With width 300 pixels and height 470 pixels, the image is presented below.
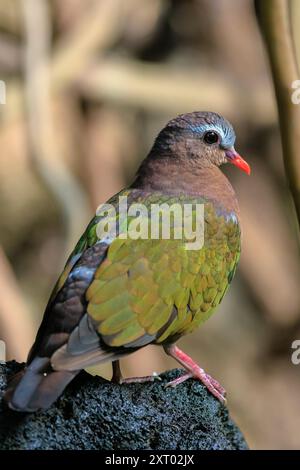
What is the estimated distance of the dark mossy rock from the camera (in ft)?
10.3

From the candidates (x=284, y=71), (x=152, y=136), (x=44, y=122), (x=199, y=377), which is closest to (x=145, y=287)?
(x=199, y=377)

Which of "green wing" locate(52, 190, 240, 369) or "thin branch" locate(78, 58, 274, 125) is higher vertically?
"thin branch" locate(78, 58, 274, 125)

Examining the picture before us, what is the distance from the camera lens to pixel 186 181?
3.73 m

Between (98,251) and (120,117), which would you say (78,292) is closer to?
(98,251)

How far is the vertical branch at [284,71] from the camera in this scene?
3543 mm

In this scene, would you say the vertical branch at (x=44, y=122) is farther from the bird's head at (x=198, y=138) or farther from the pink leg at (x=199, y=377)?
the pink leg at (x=199, y=377)

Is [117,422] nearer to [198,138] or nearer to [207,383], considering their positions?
[207,383]

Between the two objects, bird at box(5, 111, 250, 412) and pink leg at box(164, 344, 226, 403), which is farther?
pink leg at box(164, 344, 226, 403)

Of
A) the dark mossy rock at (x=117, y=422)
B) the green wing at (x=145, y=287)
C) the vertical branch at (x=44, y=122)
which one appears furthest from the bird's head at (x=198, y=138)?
the vertical branch at (x=44, y=122)

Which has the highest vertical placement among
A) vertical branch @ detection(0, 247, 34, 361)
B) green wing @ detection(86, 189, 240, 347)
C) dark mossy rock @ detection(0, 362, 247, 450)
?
green wing @ detection(86, 189, 240, 347)

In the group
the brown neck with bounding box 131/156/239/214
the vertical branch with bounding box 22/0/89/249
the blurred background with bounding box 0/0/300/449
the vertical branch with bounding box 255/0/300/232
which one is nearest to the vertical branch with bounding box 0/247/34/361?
the blurred background with bounding box 0/0/300/449

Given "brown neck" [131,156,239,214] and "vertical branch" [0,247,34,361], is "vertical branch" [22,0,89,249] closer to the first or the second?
"vertical branch" [0,247,34,361]

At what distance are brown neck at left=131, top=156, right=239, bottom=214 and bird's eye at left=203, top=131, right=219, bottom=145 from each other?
10 cm

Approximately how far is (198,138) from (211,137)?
5 centimetres
